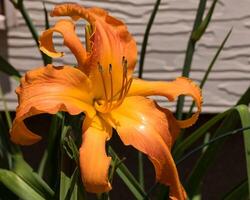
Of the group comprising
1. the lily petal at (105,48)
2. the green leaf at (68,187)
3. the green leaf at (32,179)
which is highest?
the lily petal at (105,48)

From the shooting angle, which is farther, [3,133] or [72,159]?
[3,133]

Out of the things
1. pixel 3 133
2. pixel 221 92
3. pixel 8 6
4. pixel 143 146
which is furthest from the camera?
pixel 221 92

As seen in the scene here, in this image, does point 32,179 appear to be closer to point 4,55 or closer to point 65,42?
point 65,42

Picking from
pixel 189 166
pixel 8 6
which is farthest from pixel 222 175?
pixel 8 6

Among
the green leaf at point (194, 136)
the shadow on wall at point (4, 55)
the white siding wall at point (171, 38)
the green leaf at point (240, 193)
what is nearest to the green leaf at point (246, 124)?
the green leaf at point (194, 136)

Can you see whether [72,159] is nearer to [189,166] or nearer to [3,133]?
[3,133]

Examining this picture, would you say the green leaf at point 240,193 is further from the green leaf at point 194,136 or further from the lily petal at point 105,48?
the lily petal at point 105,48
